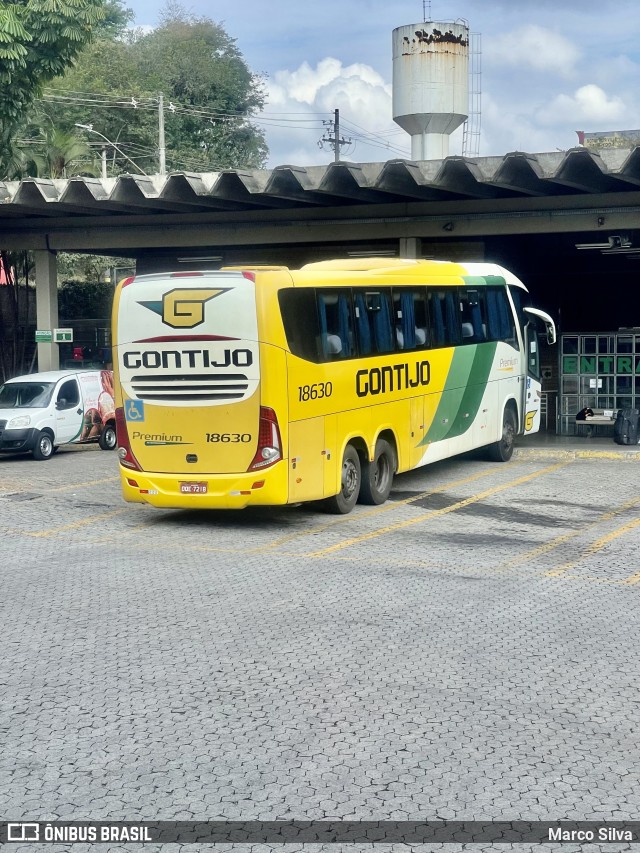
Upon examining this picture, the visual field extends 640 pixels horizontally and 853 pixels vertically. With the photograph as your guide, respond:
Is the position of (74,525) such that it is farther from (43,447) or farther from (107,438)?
(107,438)

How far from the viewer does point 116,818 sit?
225 inches

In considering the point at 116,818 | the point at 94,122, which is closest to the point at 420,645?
the point at 116,818

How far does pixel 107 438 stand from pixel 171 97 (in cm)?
5856

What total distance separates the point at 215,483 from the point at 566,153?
32.4 ft

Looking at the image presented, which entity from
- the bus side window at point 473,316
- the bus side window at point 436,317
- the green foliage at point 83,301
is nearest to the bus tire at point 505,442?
the bus side window at point 473,316

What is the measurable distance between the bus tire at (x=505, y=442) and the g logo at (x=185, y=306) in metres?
8.89

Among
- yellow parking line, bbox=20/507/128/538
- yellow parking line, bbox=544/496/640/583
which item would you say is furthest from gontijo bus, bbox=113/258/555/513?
yellow parking line, bbox=544/496/640/583

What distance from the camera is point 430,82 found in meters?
37.6

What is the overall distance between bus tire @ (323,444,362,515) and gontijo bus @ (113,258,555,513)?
22 millimetres

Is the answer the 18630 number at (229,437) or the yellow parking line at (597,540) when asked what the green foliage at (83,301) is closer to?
the 18630 number at (229,437)

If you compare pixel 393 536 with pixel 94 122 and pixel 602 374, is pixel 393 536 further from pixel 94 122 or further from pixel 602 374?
pixel 94 122

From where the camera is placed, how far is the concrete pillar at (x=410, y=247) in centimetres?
2597

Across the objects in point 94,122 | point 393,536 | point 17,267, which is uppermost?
point 94,122

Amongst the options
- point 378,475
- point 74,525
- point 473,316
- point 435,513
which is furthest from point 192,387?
point 473,316
